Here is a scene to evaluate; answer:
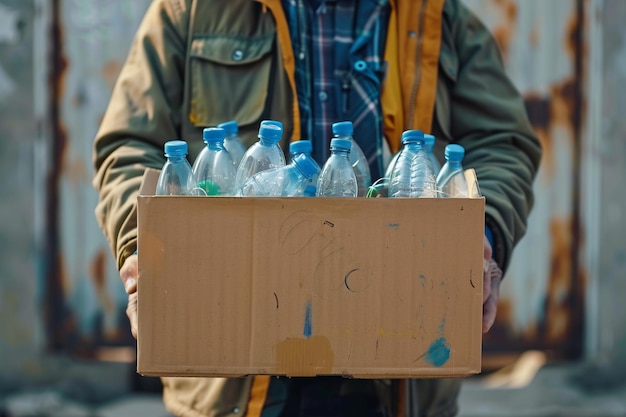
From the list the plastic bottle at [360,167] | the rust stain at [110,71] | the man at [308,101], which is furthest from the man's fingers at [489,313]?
the rust stain at [110,71]

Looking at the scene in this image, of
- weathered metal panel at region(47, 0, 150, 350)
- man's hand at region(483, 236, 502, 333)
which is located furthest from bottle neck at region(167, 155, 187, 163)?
weathered metal panel at region(47, 0, 150, 350)

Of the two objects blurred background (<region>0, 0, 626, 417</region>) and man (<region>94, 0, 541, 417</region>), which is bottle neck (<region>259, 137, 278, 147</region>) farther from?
blurred background (<region>0, 0, 626, 417</region>)

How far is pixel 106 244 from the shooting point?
449 centimetres

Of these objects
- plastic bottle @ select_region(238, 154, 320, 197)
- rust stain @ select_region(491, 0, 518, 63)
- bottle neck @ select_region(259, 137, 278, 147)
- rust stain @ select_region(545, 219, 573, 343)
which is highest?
rust stain @ select_region(491, 0, 518, 63)

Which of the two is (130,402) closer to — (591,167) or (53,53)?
(53,53)

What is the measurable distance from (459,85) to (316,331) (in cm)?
98

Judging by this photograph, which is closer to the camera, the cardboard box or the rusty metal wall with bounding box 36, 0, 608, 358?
the cardboard box

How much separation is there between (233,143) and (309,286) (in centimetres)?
54

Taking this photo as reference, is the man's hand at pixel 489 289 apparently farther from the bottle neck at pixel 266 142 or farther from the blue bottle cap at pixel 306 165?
the bottle neck at pixel 266 142

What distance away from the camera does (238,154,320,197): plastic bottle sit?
2086 millimetres

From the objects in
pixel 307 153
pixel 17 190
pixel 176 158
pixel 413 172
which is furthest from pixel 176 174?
pixel 17 190

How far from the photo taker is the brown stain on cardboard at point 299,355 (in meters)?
2.02

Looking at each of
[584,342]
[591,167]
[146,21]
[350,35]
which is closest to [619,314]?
[584,342]

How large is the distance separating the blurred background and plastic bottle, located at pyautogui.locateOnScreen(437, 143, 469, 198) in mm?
2338
